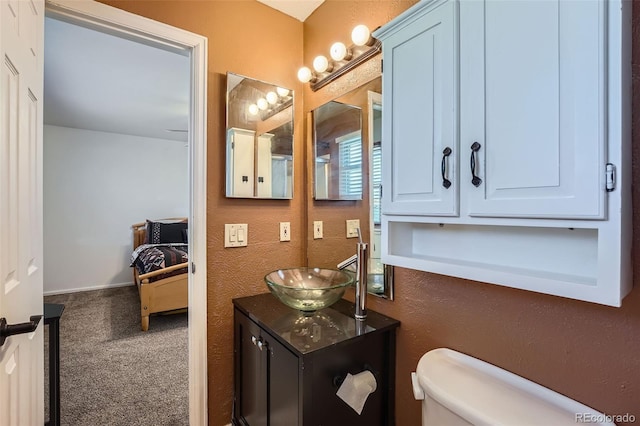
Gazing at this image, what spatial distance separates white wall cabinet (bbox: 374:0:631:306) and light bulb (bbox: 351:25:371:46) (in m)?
0.31

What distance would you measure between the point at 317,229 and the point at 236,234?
0.45 m

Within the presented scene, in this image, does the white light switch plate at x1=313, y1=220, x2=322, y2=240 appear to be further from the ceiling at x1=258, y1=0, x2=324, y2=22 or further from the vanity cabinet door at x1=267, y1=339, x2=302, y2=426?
the ceiling at x1=258, y1=0, x2=324, y2=22

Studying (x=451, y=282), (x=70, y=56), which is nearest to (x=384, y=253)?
(x=451, y=282)

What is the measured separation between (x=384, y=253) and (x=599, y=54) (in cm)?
78

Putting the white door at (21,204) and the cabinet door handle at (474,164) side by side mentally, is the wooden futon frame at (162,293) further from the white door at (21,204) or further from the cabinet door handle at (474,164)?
the cabinet door handle at (474,164)

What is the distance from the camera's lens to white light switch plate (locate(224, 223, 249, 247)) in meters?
1.62

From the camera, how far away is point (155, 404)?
6.46ft

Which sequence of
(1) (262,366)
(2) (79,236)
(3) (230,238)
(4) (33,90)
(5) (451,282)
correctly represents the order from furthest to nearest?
1. (2) (79,236)
2. (3) (230,238)
3. (1) (262,366)
4. (5) (451,282)
5. (4) (33,90)

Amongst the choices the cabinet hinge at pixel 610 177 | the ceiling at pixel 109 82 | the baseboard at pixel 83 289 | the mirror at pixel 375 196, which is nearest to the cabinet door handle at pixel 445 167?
the cabinet hinge at pixel 610 177

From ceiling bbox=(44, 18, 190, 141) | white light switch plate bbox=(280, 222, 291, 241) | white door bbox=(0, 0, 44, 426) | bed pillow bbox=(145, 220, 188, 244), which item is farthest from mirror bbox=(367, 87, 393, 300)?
bed pillow bbox=(145, 220, 188, 244)

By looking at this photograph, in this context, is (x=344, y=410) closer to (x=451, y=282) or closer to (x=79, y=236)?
(x=451, y=282)

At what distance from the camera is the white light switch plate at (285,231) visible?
1801mm

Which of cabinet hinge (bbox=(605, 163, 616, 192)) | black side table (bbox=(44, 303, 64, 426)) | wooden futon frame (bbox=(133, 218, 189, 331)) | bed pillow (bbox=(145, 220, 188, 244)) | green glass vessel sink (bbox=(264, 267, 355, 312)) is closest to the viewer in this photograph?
cabinet hinge (bbox=(605, 163, 616, 192))

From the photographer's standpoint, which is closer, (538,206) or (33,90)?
(538,206)
